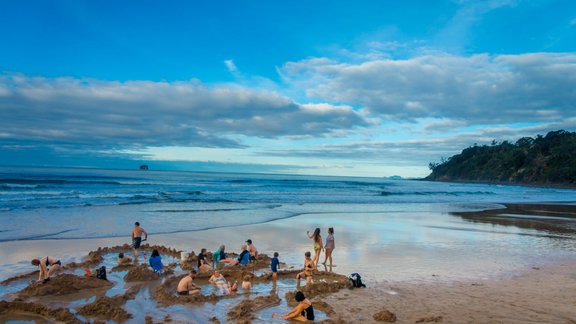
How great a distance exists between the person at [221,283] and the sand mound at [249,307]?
3.43 ft

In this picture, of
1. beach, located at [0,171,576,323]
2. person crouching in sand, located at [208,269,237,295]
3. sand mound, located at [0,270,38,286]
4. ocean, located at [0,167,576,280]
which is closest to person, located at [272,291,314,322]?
beach, located at [0,171,576,323]

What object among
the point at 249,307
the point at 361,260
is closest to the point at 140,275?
the point at 249,307

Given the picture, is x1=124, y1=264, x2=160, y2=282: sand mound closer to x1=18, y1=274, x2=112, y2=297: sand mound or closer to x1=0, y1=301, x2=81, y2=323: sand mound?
x1=18, y1=274, x2=112, y2=297: sand mound

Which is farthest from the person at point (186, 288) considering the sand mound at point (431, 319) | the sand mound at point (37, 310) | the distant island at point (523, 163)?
the distant island at point (523, 163)

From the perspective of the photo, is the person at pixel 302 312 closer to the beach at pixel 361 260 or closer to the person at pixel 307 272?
the beach at pixel 361 260

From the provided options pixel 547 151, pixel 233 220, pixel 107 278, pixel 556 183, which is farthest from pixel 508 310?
pixel 547 151

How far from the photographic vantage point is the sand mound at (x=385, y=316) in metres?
8.20

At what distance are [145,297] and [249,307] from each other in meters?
2.89

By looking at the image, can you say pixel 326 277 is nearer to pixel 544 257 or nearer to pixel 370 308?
pixel 370 308

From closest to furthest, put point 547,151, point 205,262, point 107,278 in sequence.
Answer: point 107,278, point 205,262, point 547,151

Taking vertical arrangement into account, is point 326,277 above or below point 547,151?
below

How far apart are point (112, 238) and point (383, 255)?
1230 centimetres

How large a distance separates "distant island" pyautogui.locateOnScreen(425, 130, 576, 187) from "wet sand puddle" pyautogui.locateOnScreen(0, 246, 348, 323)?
106313 mm

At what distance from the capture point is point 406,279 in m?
11.6
